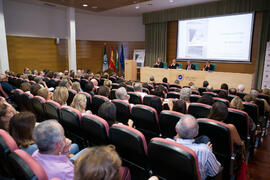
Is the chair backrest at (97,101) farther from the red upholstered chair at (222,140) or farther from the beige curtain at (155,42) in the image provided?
the beige curtain at (155,42)

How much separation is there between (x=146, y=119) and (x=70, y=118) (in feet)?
3.41

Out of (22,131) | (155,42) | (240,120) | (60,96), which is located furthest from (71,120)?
(155,42)

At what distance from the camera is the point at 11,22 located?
29.3 ft

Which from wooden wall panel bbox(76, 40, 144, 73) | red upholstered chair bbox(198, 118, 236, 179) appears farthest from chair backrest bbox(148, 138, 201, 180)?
wooden wall panel bbox(76, 40, 144, 73)

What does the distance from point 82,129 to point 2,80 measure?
419 centimetres

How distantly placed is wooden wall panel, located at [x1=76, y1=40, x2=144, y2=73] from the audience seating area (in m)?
8.49

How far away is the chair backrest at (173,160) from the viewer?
4.55 ft

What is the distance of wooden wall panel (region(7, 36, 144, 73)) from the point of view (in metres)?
9.38

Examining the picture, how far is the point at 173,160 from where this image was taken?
147 centimetres

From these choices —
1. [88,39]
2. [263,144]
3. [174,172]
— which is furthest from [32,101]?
[88,39]

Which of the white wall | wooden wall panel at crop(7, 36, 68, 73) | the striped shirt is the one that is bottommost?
the striped shirt

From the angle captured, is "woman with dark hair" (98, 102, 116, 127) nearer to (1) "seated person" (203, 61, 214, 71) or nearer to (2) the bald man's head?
(2) the bald man's head

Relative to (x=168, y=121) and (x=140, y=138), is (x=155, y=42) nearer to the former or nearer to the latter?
(x=168, y=121)

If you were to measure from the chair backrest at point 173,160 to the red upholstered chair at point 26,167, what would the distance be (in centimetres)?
82
